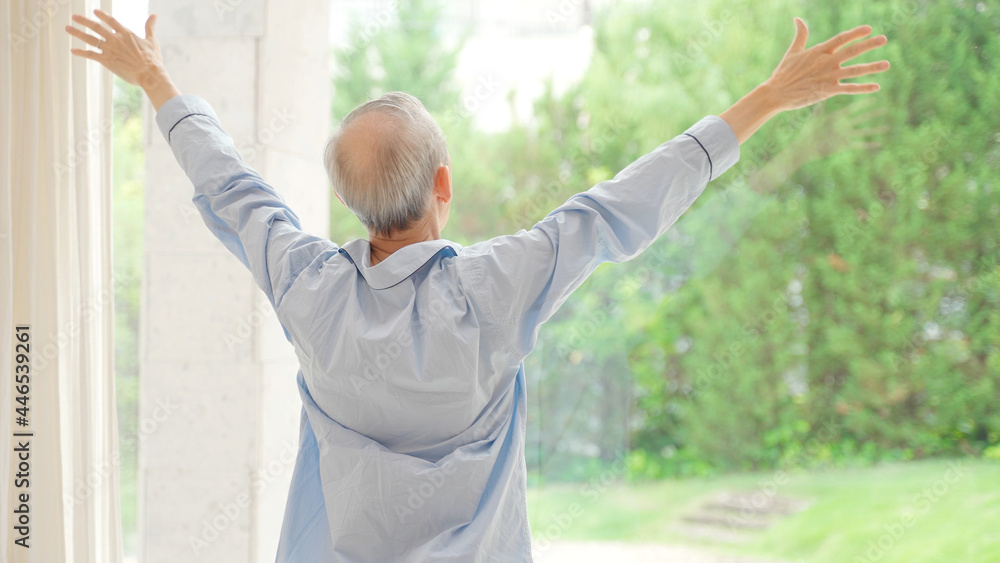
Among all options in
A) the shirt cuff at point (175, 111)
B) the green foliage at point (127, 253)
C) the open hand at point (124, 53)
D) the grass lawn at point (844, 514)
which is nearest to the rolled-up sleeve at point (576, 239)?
the shirt cuff at point (175, 111)

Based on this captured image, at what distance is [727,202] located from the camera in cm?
378

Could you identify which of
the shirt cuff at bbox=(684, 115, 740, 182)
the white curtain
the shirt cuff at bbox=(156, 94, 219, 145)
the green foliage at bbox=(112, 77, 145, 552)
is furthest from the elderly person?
the green foliage at bbox=(112, 77, 145, 552)

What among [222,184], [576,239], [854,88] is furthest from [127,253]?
[854,88]

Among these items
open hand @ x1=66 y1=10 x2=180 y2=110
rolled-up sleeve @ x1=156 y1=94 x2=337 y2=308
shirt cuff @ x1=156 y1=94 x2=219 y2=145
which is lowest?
rolled-up sleeve @ x1=156 y1=94 x2=337 y2=308

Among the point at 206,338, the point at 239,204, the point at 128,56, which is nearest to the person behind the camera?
the point at 239,204

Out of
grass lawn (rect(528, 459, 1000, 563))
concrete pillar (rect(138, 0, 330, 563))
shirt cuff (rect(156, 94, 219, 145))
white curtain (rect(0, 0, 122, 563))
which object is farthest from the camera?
grass lawn (rect(528, 459, 1000, 563))

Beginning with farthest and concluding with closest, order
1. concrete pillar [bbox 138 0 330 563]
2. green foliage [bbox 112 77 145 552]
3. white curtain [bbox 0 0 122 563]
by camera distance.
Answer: green foliage [bbox 112 77 145 552] < concrete pillar [bbox 138 0 330 563] < white curtain [bbox 0 0 122 563]

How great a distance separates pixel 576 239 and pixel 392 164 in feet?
0.65

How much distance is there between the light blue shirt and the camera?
27.4 inches

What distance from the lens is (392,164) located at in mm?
729

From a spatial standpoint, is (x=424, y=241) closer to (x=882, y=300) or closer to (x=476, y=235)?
(x=882, y=300)

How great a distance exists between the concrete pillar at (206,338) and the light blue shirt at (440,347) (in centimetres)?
68

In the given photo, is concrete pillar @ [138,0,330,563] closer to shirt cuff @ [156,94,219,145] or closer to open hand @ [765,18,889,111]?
shirt cuff @ [156,94,219,145]

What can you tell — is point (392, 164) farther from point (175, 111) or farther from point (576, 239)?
point (175, 111)
